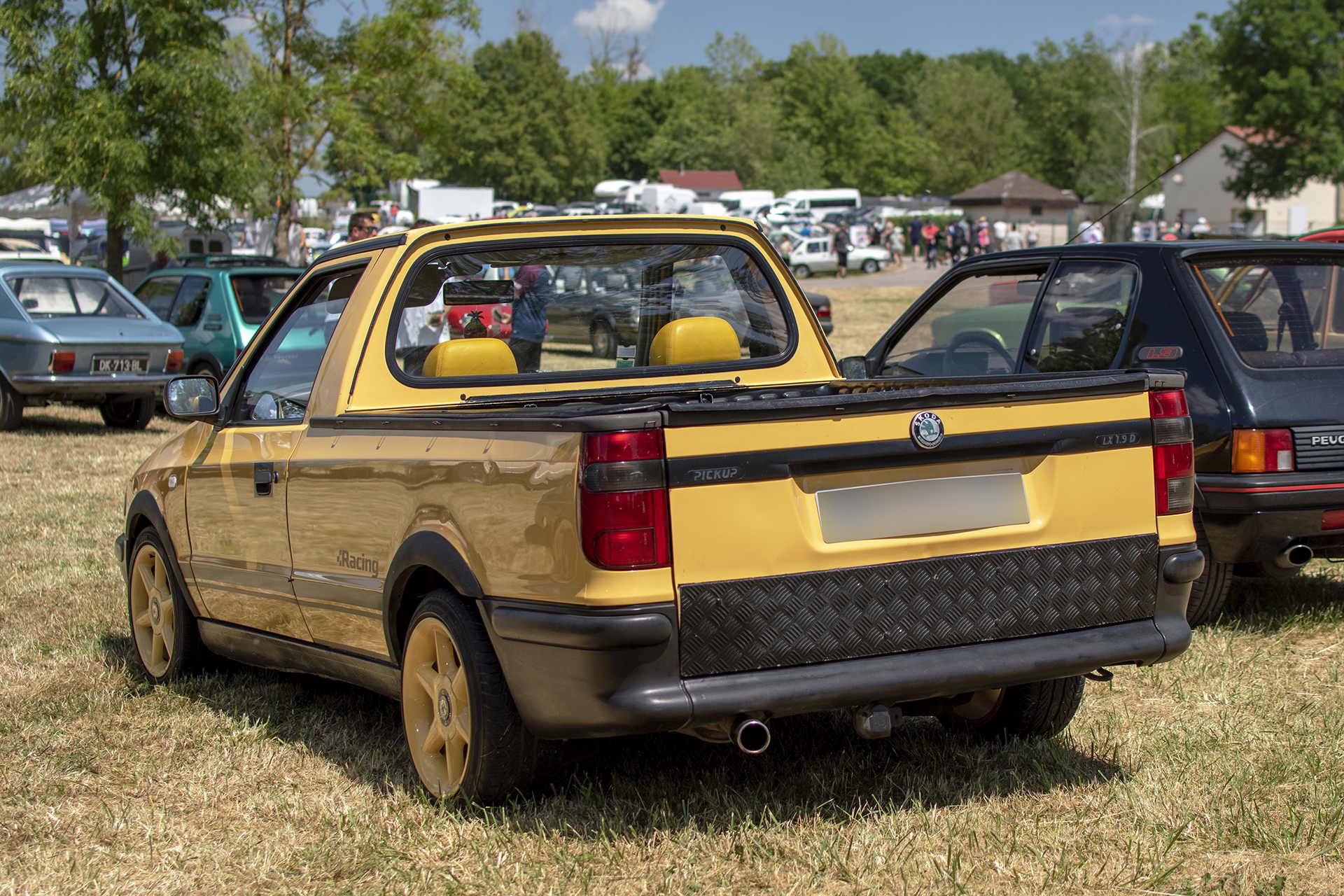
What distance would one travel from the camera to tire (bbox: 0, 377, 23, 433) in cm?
1376

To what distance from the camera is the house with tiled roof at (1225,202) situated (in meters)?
75.8

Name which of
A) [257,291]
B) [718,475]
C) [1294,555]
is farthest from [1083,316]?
[257,291]

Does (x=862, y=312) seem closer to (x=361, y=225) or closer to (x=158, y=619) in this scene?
(x=361, y=225)

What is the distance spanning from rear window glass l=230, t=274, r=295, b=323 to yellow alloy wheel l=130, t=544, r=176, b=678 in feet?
31.2

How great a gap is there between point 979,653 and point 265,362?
113 inches

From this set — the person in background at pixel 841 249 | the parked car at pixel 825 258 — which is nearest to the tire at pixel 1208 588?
the parked car at pixel 825 258

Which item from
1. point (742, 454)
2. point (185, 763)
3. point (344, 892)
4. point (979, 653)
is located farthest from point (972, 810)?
point (185, 763)

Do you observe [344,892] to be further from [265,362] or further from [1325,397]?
[1325,397]

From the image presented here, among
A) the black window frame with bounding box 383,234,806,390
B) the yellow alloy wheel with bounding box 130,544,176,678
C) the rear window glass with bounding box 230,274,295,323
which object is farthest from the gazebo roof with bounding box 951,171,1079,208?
the yellow alloy wheel with bounding box 130,544,176,678

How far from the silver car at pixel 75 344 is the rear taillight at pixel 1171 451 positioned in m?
11.6

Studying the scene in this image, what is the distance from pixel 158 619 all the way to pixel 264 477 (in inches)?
55.1

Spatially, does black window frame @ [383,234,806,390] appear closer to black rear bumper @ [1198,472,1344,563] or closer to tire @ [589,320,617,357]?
tire @ [589,320,617,357]

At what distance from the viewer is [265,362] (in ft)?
16.4

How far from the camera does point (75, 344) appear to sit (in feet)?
44.1
